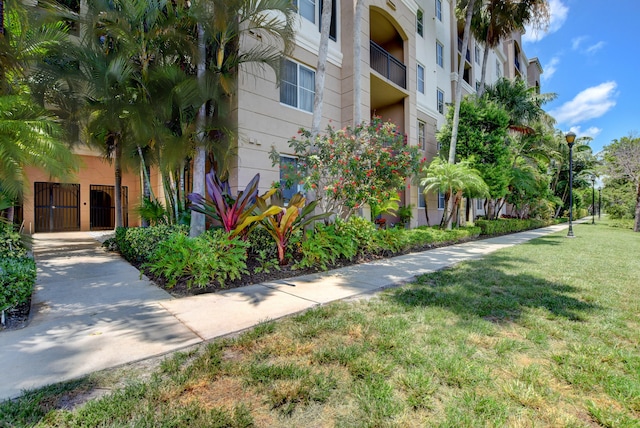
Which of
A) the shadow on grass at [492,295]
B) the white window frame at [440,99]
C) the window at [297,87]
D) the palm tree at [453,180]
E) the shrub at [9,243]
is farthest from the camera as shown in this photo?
the white window frame at [440,99]

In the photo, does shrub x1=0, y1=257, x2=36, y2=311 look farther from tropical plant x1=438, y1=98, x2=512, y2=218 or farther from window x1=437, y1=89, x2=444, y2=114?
window x1=437, y1=89, x2=444, y2=114

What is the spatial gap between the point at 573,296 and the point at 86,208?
18896 millimetres

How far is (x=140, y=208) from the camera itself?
8250mm

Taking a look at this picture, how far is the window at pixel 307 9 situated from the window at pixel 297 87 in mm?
1748

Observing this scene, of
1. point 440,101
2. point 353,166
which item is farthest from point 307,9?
point 440,101

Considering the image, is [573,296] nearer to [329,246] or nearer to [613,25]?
[329,246]

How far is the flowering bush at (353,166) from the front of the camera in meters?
7.11

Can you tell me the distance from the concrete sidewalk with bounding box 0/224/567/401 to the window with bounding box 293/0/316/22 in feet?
28.3

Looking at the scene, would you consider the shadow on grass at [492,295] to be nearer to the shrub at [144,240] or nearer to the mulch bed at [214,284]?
the mulch bed at [214,284]

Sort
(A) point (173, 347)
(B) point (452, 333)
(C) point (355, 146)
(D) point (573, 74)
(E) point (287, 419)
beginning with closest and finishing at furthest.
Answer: (E) point (287, 419)
(A) point (173, 347)
(B) point (452, 333)
(C) point (355, 146)
(D) point (573, 74)

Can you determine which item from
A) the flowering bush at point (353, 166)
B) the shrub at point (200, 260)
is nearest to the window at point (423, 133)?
the flowering bush at point (353, 166)

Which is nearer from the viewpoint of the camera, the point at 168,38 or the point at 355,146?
the point at 168,38

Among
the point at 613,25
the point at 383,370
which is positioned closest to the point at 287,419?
the point at 383,370

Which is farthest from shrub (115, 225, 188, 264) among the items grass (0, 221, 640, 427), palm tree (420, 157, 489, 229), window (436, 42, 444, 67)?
window (436, 42, 444, 67)
